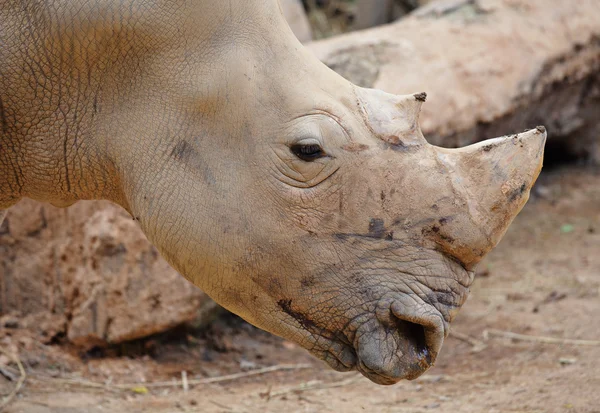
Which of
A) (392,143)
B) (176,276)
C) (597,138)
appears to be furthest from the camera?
(597,138)

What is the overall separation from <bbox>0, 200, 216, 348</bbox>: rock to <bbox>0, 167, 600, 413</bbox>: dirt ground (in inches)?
7.5

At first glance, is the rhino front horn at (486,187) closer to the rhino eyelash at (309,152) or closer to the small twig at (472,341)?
the rhino eyelash at (309,152)

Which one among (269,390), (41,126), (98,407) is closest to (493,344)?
(269,390)

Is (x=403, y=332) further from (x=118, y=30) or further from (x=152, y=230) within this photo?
(x=118, y=30)

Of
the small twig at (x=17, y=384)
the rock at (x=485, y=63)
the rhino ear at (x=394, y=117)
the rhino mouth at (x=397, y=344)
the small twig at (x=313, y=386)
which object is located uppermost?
the rock at (x=485, y=63)

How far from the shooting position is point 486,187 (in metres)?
3.03

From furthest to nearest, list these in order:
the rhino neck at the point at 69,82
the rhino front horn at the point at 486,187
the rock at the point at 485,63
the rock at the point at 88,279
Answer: the rock at the point at 485,63 → the rock at the point at 88,279 → the rhino neck at the point at 69,82 → the rhino front horn at the point at 486,187

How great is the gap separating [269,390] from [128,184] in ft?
6.18

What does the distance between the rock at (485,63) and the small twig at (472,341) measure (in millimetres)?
1586

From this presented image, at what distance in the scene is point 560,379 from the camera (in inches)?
181

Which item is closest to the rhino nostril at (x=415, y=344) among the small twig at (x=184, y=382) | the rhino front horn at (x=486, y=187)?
the rhino front horn at (x=486, y=187)

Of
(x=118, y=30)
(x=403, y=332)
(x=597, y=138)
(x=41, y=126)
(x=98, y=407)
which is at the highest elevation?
(x=597, y=138)

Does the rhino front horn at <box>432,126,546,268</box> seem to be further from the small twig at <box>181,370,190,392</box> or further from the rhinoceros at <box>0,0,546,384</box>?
the small twig at <box>181,370,190,392</box>

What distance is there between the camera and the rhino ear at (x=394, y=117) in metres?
3.10
